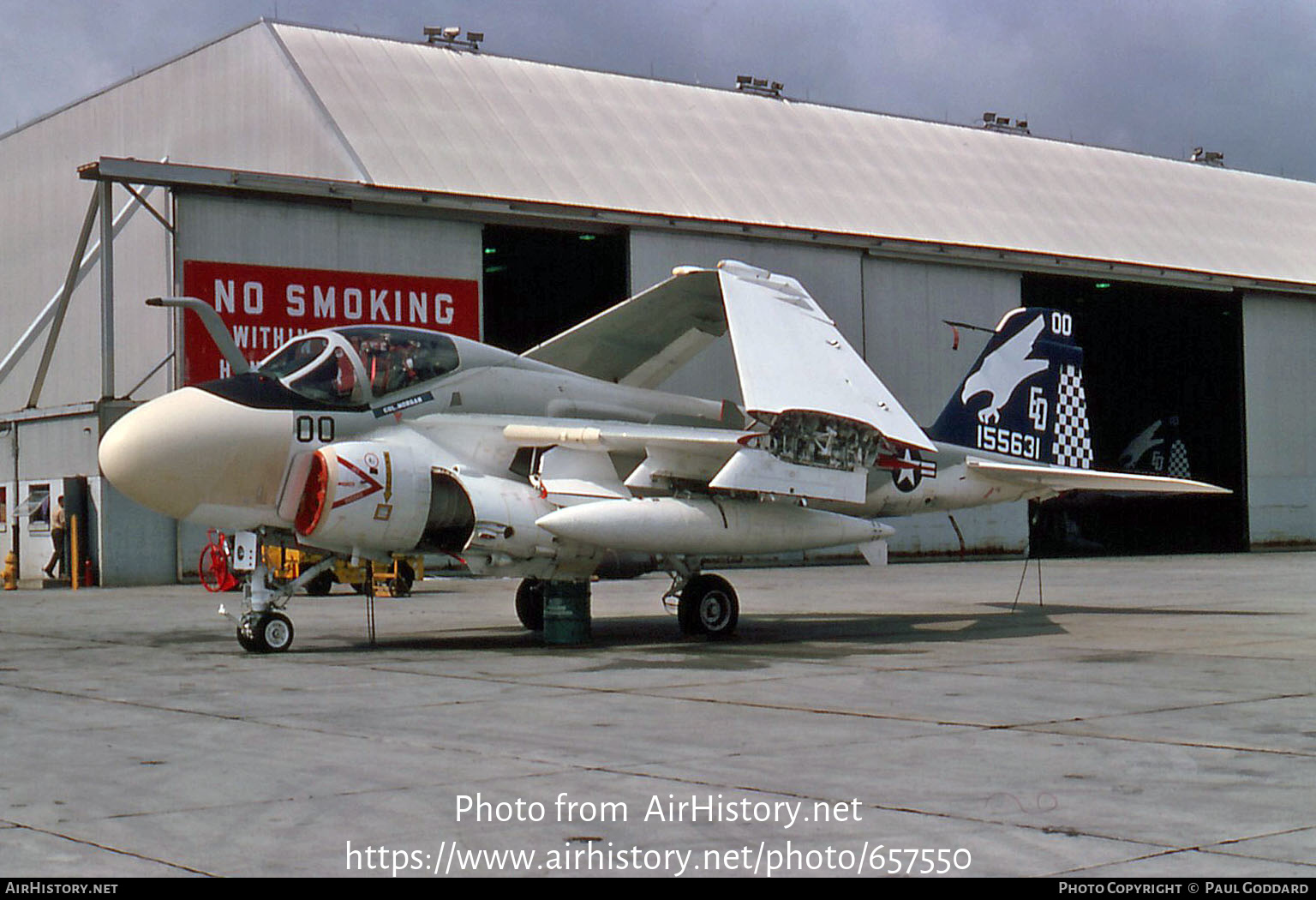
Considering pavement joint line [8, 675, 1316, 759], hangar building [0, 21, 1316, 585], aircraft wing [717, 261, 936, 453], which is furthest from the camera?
hangar building [0, 21, 1316, 585]

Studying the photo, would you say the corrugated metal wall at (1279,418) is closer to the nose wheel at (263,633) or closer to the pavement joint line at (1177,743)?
the nose wheel at (263,633)

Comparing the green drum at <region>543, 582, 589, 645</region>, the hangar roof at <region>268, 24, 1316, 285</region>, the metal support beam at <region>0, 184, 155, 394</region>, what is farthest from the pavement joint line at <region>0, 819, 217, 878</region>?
the hangar roof at <region>268, 24, 1316, 285</region>

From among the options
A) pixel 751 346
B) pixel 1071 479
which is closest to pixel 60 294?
pixel 751 346

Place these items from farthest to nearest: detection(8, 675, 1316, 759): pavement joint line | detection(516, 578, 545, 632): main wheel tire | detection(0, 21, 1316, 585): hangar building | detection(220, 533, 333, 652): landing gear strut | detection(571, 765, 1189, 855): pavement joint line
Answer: detection(0, 21, 1316, 585): hangar building, detection(516, 578, 545, 632): main wheel tire, detection(220, 533, 333, 652): landing gear strut, detection(8, 675, 1316, 759): pavement joint line, detection(571, 765, 1189, 855): pavement joint line

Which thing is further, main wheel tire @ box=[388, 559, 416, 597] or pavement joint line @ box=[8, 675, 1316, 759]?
main wheel tire @ box=[388, 559, 416, 597]

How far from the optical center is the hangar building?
2683cm

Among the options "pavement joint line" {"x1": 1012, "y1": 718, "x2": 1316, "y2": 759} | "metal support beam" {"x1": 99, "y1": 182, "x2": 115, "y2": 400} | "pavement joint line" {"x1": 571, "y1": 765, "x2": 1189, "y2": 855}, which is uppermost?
"metal support beam" {"x1": 99, "y1": 182, "x2": 115, "y2": 400}

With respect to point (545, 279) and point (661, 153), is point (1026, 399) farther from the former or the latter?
point (545, 279)

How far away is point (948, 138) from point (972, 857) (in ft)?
122

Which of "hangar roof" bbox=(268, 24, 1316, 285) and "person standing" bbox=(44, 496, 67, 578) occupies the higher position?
"hangar roof" bbox=(268, 24, 1316, 285)

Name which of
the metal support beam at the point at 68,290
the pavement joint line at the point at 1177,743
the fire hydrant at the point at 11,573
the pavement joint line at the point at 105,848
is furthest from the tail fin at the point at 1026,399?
the fire hydrant at the point at 11,573

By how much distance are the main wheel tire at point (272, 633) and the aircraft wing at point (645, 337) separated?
172 inches

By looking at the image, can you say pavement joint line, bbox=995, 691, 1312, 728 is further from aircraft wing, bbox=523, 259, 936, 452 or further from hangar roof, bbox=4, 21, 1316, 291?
hangar roof, bbox=4, 21, 1316, 291

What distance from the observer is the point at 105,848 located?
511 centimetres
